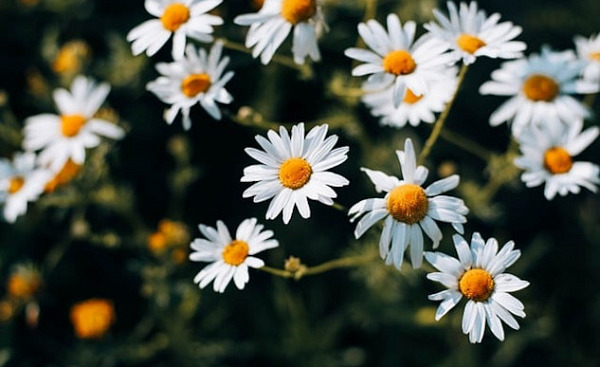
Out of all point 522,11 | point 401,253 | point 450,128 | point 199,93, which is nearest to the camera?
point 401,253

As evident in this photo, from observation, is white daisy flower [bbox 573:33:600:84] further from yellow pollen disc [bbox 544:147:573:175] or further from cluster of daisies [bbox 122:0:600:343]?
yellow pollen disc [bbox 544:147:573:175]

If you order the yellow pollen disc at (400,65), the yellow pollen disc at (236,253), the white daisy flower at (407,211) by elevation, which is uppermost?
the yellow pollen disc at (400,65)

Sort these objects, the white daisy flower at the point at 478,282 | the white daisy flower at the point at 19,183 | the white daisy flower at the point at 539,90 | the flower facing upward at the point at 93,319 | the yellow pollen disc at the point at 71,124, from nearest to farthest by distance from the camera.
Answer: the white daisy flower at the point at 478,282, the white daisy flower at the point at 539,90, the white daisy flower at the point at 19,183, the yellow pollen disc at the point at 71,124, the flower facing upward at the point at 93,319

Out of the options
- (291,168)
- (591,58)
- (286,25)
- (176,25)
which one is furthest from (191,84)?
(591,58)

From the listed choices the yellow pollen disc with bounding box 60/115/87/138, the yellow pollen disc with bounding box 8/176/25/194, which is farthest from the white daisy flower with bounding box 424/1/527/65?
the yellow pollen disc with bounding box 8/176/25/194

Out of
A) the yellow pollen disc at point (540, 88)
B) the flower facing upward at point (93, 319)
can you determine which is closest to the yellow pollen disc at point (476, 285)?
the yellow pollen disc at point (540, 88)

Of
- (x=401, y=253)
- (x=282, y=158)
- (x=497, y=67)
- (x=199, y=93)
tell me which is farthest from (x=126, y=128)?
(x=497, y=67)

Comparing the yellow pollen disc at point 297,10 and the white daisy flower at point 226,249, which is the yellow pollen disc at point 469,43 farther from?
the white daisy flower at point 226,249

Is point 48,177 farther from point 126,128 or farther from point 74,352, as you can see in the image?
point 74,352
